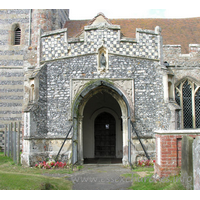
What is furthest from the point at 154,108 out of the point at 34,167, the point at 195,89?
the point at 34,167

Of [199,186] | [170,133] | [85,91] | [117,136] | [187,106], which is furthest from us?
[117,136]

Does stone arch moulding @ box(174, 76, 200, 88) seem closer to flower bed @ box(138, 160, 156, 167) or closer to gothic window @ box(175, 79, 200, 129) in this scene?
gothic window @ box(175, 79, 200, 129)

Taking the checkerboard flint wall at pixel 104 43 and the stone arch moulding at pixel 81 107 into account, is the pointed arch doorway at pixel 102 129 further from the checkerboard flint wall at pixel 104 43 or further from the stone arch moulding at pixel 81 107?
the checkerboard flint wall at pixel 104 43

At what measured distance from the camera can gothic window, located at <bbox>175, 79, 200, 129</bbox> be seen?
11844 mm

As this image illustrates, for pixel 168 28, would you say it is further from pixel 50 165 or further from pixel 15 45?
pixel 50 165

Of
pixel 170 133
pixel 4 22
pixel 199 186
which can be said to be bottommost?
pixel 199 186

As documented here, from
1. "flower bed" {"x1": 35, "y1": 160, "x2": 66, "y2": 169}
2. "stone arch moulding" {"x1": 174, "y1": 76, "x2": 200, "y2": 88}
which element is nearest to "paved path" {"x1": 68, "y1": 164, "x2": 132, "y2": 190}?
"flower bed" {"x1": 35, "y1": 160, "x2": 66, "y2": 169}

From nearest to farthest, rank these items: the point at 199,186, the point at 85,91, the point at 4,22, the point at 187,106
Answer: the point at 199,186 → the point at 85,91 → the point at 187,106 → the point at 4,22

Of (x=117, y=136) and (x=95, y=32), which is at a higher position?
(x=95, y=32)

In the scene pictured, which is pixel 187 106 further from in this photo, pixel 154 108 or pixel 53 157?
pixel 53 157

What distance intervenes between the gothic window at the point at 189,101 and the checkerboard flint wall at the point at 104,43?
3.01 m

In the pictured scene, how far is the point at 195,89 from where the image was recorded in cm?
1205

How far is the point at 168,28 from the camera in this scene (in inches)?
595

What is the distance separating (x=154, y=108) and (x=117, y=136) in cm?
399
